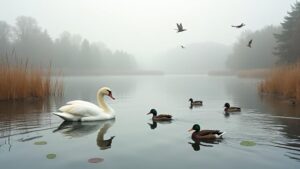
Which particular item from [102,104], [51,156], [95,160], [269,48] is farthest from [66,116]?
[269,48]

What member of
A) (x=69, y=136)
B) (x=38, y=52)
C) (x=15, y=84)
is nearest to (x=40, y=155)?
(x=69, y=136)

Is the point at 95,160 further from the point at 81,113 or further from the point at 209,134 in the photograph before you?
the point at 81,113

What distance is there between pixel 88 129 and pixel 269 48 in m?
74.5

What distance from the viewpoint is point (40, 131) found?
10.4 metres

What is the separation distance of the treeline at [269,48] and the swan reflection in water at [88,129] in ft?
138

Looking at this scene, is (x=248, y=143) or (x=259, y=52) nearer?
(x=248, y=143)

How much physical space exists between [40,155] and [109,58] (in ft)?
392

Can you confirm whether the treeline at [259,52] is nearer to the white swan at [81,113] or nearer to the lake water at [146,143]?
the lake water at [146,143]

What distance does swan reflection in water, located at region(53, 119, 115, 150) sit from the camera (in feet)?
30.1

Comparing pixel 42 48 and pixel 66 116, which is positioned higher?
pixel 42 48

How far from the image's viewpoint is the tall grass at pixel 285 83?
19.1m

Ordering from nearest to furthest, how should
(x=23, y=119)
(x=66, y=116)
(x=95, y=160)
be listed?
(x=95, y=160)
(x=66, y=116)
(x=23, y=119)

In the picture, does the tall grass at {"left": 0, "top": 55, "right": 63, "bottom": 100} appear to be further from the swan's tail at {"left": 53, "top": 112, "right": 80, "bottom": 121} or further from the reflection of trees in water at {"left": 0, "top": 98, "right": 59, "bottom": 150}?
the swan's tail at {"left": 53, "top": 112, "right": 80, "bottom": 121}

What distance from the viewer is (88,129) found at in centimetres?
1109
